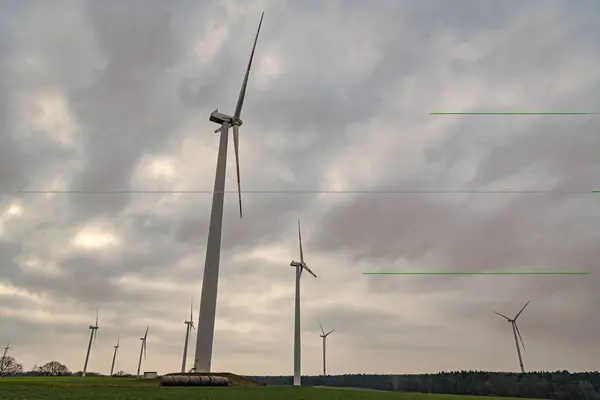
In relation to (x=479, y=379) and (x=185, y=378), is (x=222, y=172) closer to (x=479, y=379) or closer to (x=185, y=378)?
(x=185, y=378)

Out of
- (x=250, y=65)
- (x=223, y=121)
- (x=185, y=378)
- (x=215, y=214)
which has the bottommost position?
(x=185, y=378)

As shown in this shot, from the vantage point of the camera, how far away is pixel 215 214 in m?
72.2

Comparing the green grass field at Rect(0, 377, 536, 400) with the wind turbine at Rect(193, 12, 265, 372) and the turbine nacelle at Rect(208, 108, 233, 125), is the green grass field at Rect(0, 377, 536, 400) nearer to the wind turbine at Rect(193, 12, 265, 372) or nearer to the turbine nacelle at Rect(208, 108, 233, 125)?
the wind turbine at Rect(193, 12, 265, 372)

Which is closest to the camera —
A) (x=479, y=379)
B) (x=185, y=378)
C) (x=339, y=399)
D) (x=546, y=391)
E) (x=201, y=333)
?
(x=339, y=399)

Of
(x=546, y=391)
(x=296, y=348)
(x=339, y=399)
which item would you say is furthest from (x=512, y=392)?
(x=339, y=399)

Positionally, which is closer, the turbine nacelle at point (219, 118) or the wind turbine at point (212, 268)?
the wind turbine at point (212, 268)

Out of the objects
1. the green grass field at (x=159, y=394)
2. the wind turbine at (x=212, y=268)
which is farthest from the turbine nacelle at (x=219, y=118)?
the green grass field at (x=159, y=394)

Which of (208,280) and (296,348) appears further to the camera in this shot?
(296,348)

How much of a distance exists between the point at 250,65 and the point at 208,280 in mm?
41437

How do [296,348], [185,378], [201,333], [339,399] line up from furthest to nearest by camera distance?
[296,348] < [201,333] < [185,378] < [339,399]

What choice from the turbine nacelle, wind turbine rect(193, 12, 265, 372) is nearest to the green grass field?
wind turbine rect(193, 12, 265, 372)

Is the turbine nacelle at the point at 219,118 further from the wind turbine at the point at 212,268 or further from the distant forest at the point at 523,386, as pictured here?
the distant forest at the point at 523,386

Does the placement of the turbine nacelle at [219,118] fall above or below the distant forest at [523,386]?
above

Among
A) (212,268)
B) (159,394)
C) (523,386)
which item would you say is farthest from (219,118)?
(523,386)
